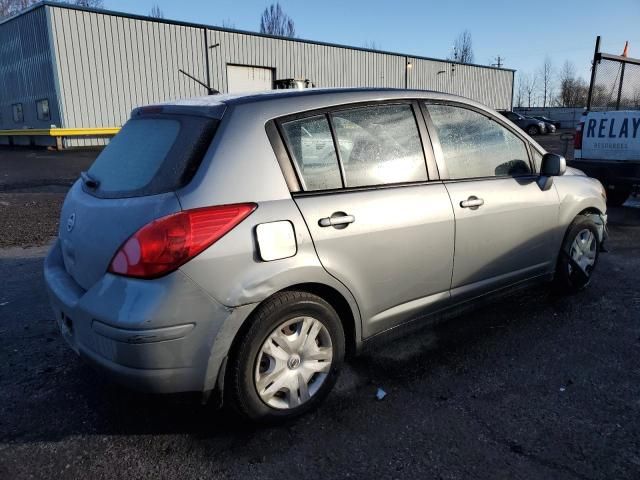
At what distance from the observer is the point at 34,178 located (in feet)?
42.4

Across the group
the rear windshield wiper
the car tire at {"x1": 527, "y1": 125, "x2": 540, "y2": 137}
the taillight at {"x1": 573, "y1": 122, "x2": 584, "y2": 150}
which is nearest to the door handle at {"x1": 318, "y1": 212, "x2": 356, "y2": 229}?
the rear windshield wiper

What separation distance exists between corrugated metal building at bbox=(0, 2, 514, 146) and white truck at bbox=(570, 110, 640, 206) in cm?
1497

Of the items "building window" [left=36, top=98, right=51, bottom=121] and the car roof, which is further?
"building window" [left=36, top=98, right=51, bottom=121]

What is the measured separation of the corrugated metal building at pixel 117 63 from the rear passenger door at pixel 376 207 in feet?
66.0

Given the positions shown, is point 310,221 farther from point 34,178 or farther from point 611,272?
point 34,178

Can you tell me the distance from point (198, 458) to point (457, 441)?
1220mm

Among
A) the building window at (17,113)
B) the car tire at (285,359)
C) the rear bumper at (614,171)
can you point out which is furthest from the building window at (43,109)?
the car tire at (285,359)

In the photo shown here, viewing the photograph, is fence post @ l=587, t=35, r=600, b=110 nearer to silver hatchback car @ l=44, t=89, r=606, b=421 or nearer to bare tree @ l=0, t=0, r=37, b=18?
silver hatchback car @ l=44, t=89, r=606, b=421

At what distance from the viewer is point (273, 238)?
235cm

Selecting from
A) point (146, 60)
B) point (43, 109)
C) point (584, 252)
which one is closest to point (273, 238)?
point (584, 252)

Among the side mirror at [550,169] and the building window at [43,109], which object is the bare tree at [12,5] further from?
the side mirror at [550,169]

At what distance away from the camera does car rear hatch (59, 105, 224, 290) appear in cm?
227

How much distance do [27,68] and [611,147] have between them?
24.8 m

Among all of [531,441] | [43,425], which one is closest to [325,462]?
[531,441]
